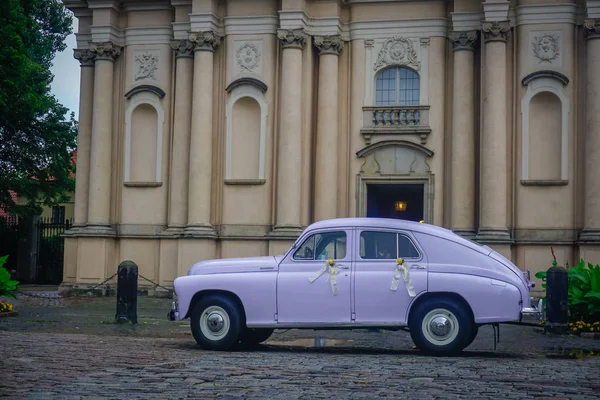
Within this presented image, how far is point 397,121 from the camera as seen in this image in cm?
2842

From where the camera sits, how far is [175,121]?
2980 centimetres

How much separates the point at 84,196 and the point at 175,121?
399 cm

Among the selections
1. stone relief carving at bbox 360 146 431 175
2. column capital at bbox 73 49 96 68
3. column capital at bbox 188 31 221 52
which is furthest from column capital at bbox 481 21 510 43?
column capital at bbox 73 49 96 68

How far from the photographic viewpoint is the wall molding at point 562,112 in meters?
26.9

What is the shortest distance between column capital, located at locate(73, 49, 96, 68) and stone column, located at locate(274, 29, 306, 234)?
21.4ft

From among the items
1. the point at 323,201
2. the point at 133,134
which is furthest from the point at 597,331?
the point at 133,134

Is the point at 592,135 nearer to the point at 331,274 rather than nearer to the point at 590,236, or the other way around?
the point at 590,236

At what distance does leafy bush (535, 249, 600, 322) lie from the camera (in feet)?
60.4

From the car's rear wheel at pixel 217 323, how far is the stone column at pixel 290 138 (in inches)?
519

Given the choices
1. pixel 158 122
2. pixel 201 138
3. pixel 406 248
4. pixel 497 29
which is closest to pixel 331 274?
pixel 406 248

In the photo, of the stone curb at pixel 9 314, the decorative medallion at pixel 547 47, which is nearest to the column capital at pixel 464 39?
the decorative medallion at pixel 547 47

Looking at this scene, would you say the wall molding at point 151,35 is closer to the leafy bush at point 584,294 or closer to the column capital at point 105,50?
the column capital at point 105,50

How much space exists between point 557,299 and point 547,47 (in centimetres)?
1080

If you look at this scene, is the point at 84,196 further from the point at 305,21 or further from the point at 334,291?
the point at 334,291
